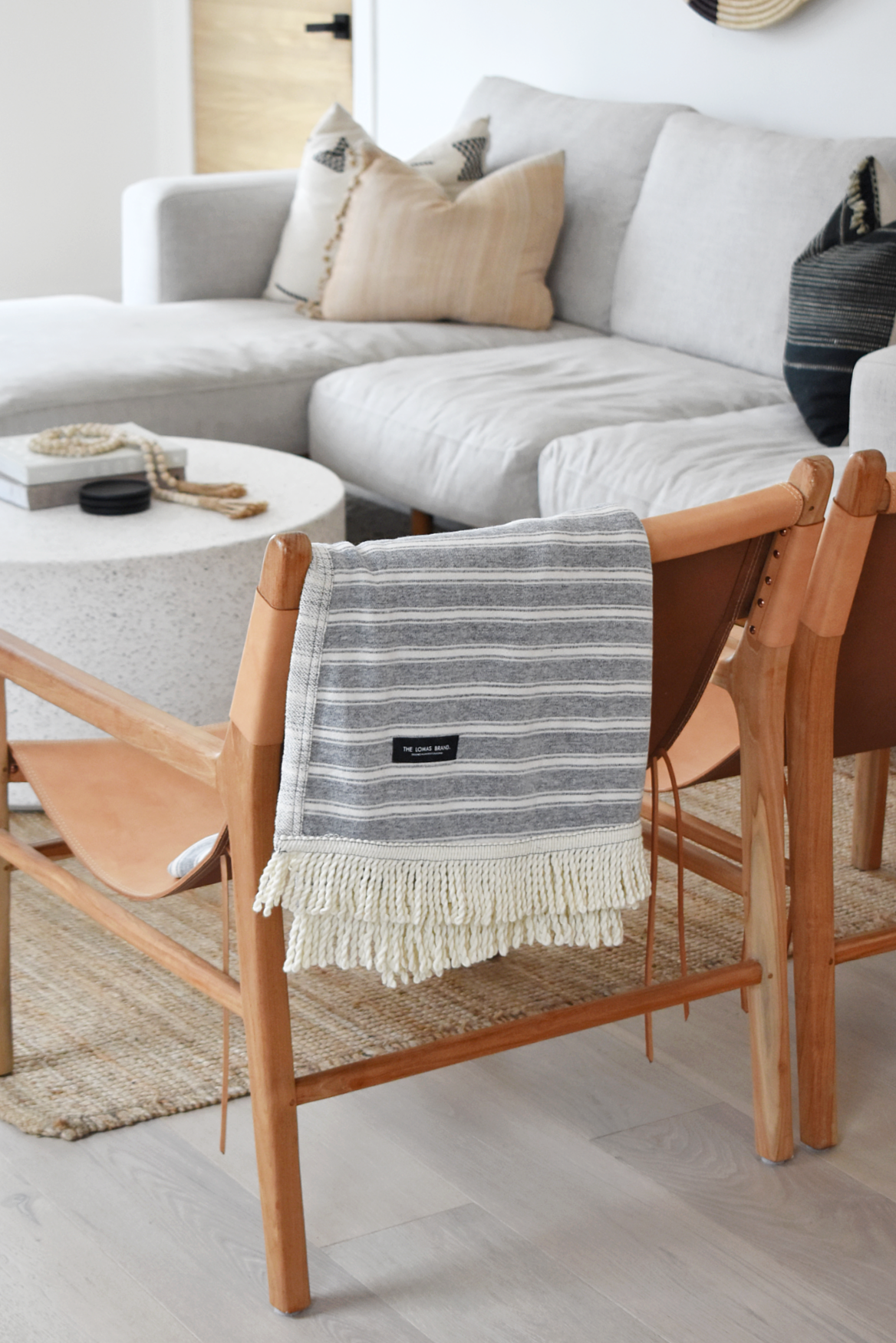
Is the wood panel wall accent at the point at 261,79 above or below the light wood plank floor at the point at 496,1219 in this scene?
above

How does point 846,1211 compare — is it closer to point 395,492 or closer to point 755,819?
point 755,819

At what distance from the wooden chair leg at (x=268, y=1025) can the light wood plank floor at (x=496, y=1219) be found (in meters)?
0.06

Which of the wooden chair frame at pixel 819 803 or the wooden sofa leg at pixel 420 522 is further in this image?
the wooden sofa leg at pixel 420 522

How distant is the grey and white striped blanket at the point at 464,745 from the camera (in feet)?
3.60

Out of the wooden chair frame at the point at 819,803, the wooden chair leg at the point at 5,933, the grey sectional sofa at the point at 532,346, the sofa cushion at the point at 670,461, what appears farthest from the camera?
the grey sectional sofa at the point at 532,346

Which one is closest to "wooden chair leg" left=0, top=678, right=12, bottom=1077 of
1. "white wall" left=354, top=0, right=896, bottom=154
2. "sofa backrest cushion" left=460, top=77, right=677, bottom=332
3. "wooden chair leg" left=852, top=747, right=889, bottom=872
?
"wooden chair leg" left=852, top=747, right=889, bottom=872

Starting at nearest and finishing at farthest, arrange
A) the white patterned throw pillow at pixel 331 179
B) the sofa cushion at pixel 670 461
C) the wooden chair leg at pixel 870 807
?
the wooden chair leg at pixel 870 807 < the sofa cushion at pixel 670 461 < the white patterned throw pillow at pixel 331 179

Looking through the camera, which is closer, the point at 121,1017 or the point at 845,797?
the point at 121,1017

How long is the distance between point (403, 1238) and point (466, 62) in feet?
12.3

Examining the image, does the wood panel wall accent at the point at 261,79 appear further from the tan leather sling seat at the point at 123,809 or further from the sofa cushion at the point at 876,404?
the tan leather sling seat at the point at 123,809

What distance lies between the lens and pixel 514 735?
117 centimetres

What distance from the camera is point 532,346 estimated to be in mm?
3391

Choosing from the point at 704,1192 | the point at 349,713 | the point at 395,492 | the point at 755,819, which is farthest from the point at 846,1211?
the point at 395,492

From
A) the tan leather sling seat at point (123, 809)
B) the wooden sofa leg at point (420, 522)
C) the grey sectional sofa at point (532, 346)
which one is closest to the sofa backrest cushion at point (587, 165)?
the grey sectional sofa at point (532, 346)
